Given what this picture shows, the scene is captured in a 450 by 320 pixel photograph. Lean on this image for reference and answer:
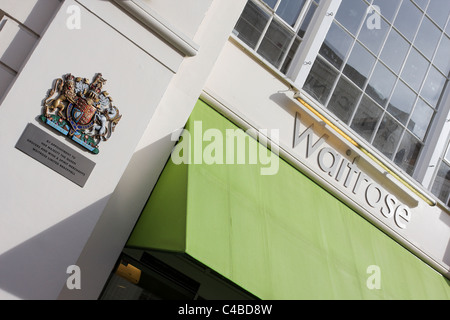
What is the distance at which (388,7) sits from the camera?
8.81 meters

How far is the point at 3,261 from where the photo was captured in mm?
4727

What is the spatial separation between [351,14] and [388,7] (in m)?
0.85

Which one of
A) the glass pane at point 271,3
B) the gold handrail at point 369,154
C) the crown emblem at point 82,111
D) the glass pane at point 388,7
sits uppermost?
the glass pane at point 388,7

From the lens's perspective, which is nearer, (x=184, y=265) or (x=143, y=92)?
(x=143, y=92)

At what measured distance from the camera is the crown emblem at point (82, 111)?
201 inches

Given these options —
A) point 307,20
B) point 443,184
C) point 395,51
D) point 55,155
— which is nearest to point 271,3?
point 307,20

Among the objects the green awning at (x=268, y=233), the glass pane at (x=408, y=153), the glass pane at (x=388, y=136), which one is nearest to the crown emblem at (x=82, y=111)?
the green awning at (x=268, y=233)

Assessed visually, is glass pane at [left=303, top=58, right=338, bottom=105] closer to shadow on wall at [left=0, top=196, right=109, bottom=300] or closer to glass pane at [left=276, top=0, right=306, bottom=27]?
glass pane at [left=276, top=0, right=306, bottom=27]

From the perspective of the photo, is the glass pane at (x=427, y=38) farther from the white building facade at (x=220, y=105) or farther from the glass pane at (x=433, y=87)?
the glass pane at (x=433, y=87)

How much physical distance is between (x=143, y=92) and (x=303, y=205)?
2.62 metres

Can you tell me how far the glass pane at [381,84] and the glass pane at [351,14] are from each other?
2.66ft

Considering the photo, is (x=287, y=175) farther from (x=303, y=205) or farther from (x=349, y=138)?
(x=349, y=138)

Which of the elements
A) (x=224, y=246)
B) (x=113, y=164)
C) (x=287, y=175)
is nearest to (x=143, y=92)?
(x=113, y=164)

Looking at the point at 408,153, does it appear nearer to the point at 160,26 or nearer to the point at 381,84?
the point at 381,84
